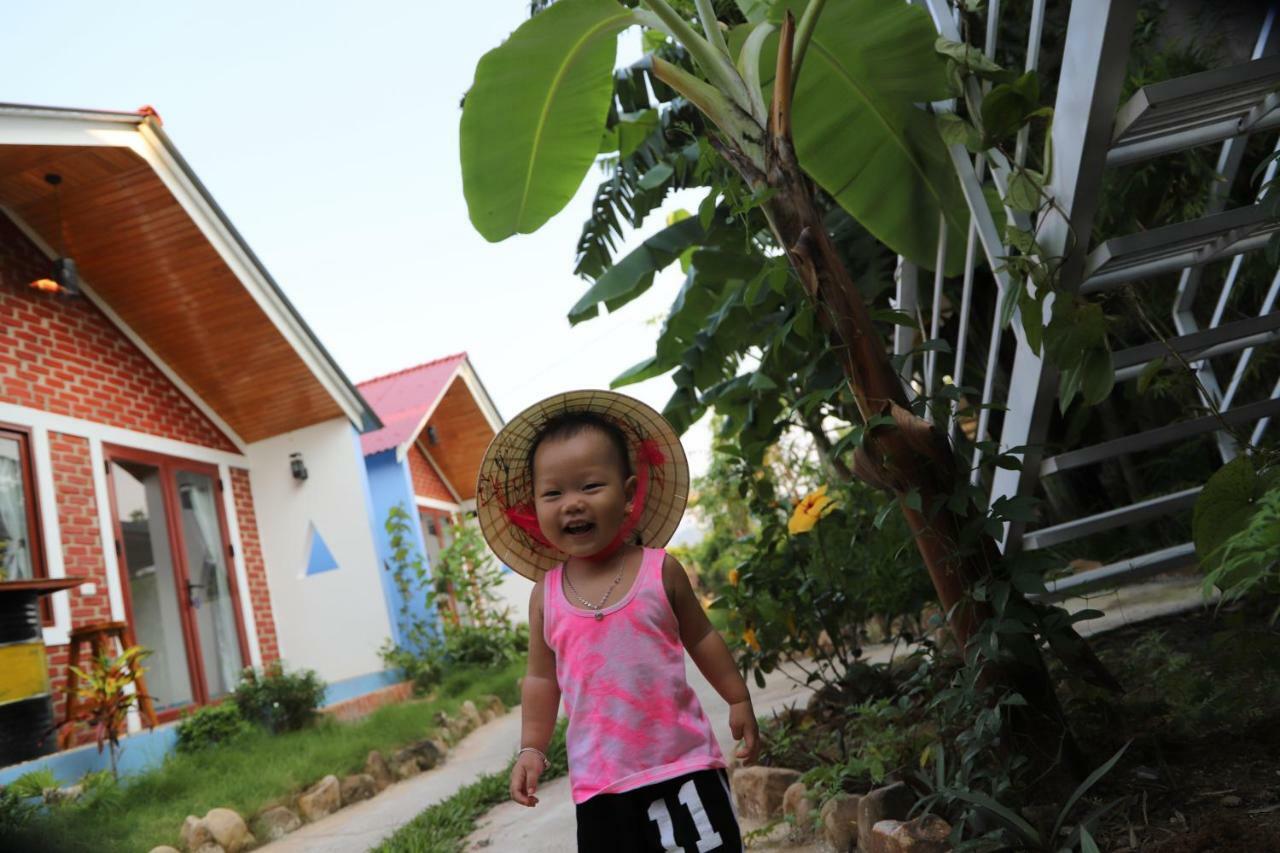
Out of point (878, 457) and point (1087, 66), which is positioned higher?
point (1087, 66)

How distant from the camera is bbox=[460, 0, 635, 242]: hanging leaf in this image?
2865 millimetres

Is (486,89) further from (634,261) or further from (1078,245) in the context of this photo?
(1078,245)

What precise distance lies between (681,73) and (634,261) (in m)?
1.89

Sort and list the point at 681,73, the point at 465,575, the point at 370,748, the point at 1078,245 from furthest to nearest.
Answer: the point at 465,575, the point at 370,748, the point at 681,73, the point at 1078,245

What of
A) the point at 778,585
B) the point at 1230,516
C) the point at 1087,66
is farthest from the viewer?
the point at 778,585

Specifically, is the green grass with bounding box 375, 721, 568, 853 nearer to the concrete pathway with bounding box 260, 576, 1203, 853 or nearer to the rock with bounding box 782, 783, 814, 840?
the concrete pathway with bounding box 260, 576, 1203, 853

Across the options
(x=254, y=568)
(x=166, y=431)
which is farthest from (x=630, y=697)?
(x=254, y=568)

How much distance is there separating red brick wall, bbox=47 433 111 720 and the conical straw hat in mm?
5070

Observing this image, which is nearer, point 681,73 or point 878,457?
point 878,457

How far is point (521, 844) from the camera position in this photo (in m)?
3.21

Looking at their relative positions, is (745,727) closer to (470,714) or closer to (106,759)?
(106,759)

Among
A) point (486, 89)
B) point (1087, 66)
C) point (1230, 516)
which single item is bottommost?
point (1230, 516)

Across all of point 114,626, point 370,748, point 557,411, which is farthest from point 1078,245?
point 114,626

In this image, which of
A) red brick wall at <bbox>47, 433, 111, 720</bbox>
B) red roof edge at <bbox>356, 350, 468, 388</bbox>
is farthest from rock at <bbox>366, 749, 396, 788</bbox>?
red roof edge at <bbox>356, 350, 468, 388</bbox>
